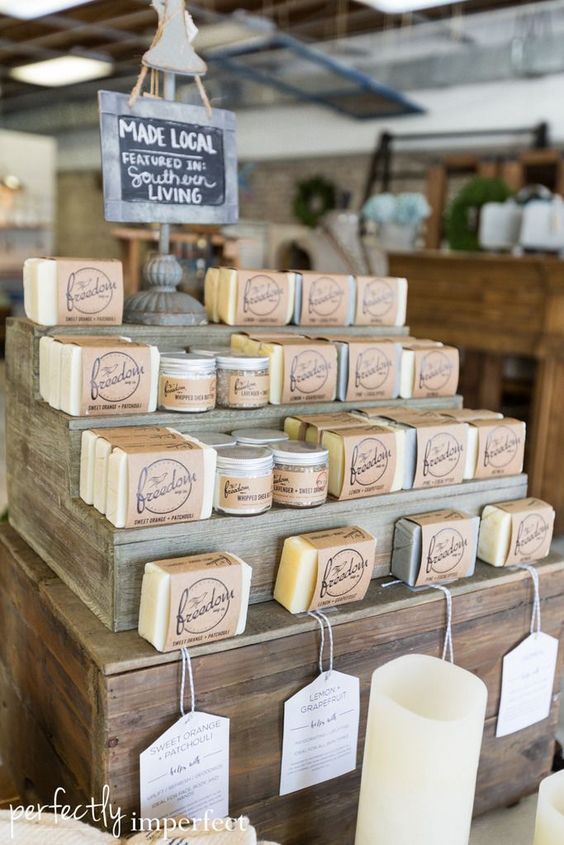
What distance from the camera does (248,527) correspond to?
1310 millimetres

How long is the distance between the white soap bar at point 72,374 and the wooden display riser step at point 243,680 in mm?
321

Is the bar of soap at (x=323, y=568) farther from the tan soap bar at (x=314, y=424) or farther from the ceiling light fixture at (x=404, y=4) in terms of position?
the ceiling light fixture at (x=404, y=4)

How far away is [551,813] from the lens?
1.00 meters

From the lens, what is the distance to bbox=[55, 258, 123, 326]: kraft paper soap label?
142 cm

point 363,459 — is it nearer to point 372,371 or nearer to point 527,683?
point 372,371

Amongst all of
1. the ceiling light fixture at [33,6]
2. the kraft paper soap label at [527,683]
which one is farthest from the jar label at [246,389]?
the ceiling light fixture at [33,6]

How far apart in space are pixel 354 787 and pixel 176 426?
723 mm

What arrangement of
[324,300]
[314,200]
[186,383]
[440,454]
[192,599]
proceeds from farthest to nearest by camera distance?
[314,200]
[324,300]
[440,454]
[186,383]
[192,599]

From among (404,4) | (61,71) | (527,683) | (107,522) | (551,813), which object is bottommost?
(527,683)

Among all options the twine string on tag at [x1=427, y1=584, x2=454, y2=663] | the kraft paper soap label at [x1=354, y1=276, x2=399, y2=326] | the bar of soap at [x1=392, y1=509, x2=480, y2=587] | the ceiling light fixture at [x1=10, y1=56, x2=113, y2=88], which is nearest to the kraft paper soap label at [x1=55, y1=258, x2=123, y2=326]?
the kraft paper soap label at [x1=354, y1=276, x2=399, y2=326]

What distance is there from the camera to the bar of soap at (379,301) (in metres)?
1.77

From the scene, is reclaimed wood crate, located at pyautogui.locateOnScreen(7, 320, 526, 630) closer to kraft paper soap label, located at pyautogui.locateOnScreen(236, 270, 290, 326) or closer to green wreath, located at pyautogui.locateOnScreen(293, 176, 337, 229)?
kraft paper soap label, located at pyautogui.locateOnScreen(236, 270, 290, 326)

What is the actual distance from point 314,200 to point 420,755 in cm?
812

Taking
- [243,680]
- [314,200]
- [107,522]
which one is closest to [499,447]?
[243,680]
